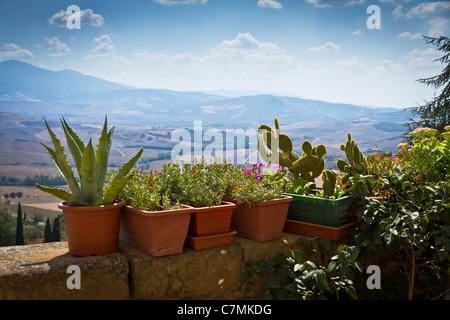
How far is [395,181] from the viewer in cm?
255

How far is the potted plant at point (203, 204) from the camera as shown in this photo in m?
2.21

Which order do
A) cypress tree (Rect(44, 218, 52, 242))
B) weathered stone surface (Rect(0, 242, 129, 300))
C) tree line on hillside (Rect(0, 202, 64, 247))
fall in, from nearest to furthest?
weathered stone surface (Rect(0, 242, 129, 300)), tree line on hillside (Rect(0, 202, 64, 247)), cypress tree (Rect(44, 218, 52, 242))

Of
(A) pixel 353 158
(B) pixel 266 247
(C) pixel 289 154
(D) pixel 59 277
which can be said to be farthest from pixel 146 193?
(A) pixel 353 158

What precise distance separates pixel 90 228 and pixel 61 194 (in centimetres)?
24

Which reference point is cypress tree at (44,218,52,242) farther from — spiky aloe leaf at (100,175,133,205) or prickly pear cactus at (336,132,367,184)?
prickly pear cactus at (336,132,367,184)

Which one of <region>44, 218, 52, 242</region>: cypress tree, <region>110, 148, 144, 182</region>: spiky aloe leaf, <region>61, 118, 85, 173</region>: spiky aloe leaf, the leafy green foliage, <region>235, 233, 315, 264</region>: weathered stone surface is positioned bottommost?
<region>44, 218, 52, 242</region>: cypress tree

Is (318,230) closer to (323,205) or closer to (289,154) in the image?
(323,205)

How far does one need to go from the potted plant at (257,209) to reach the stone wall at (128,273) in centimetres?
8

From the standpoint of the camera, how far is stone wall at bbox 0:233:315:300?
1.83 meters

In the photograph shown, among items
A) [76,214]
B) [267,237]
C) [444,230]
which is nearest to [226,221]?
[267,237]

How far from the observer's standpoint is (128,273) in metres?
2.03

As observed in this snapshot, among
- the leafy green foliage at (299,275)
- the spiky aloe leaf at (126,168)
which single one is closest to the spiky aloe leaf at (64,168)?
the spiky aloe leaf at (126,168)

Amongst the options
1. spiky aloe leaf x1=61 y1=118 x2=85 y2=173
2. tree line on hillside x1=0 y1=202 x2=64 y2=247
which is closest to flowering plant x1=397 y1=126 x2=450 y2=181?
spiky aloe leaf x1=61 y1=118 x2=85 y2=173

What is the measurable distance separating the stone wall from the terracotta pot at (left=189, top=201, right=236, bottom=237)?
0.11 meters
